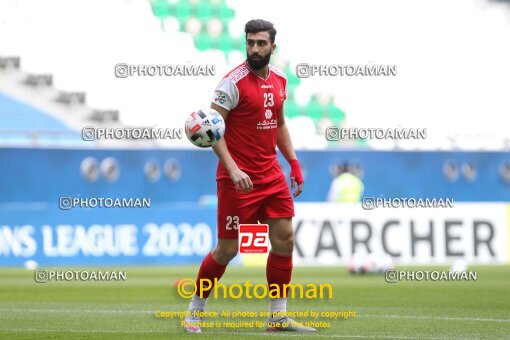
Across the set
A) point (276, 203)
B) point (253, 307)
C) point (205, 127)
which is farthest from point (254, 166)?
point (253, 307)

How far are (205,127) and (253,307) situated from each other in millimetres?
Result: 3427

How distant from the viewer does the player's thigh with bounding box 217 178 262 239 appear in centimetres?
729

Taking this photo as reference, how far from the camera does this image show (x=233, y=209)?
287 inches

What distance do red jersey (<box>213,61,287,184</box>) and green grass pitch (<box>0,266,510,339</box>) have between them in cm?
113

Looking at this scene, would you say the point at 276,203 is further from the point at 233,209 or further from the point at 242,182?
the point at 242,182

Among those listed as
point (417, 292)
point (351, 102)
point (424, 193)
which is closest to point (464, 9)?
point (351, 102)

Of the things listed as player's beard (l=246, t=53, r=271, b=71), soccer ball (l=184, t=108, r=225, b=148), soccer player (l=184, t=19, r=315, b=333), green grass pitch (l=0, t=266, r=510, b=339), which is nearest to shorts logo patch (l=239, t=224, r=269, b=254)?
soccer player (l=184, t=19, r=315, b=333)

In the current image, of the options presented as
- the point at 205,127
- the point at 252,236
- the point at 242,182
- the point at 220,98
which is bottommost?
the point at 252,236

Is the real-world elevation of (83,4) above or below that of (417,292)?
above

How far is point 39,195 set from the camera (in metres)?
21.0

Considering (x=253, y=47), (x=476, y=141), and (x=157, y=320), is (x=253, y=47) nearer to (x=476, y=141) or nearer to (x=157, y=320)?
(x=157, y=320)

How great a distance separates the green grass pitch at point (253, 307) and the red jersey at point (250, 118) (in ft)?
3.70

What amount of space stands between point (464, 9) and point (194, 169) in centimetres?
988

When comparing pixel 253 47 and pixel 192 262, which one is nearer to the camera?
pixel 253 47
